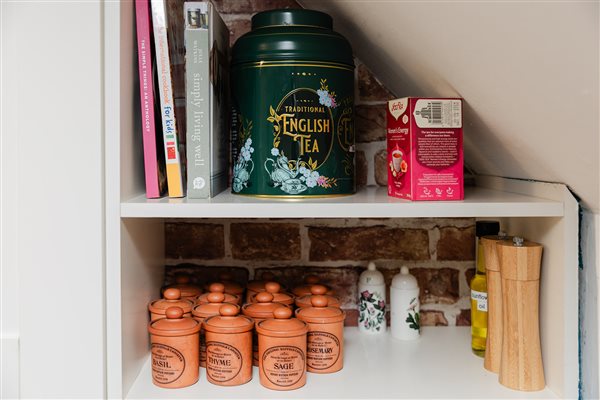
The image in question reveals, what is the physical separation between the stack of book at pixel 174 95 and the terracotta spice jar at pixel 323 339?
0.30m

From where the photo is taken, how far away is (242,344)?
996 millimetres

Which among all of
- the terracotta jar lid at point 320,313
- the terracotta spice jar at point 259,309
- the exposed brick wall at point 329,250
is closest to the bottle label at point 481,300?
the exposed brick wall at point 329,250

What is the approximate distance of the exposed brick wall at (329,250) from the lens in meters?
1.38

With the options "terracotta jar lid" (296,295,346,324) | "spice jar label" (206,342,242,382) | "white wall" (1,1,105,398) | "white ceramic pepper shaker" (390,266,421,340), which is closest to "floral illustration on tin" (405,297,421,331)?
"white ceramic pepper shaker" (390,266,421,340)

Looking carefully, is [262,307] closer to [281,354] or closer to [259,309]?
[259,309]

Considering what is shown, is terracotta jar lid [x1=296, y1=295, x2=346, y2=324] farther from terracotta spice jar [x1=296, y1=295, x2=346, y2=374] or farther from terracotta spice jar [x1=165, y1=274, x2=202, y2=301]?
terracotta spice jar [x1=165, y1=274, x2=202, y2=301]

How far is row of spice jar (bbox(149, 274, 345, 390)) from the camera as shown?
3.23 ft

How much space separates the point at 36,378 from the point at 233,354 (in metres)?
0.32

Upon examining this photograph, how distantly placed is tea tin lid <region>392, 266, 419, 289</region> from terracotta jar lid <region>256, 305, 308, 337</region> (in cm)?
33

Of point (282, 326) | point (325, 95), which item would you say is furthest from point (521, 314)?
point (325, 95)

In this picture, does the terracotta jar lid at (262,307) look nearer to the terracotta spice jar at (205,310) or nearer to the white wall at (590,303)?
the terracotta spice jar at (205,310)

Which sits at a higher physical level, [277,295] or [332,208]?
[332,208]

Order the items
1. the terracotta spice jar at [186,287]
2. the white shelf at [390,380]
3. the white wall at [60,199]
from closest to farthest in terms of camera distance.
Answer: the white wall at [60,199]
the white shelf at [390,380]
the terracotta spice jar at [186,287]

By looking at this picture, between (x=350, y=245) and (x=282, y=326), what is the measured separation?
44 centimetres
